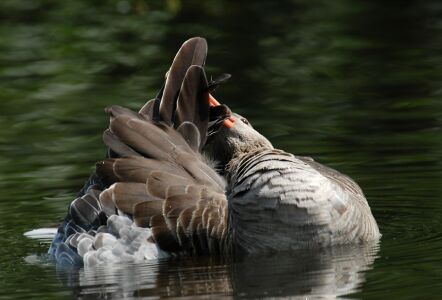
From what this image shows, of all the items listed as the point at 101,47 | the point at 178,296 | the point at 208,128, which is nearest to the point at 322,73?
the point at 101,47

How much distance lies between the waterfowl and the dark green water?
0.68 ft

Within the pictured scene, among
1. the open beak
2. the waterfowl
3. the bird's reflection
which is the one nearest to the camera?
the bird's reflection

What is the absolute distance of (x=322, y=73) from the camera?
62.1ft

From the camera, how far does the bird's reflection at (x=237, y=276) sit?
31.2ft

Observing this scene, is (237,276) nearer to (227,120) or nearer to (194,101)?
(194,101)

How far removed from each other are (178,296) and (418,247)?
222cm

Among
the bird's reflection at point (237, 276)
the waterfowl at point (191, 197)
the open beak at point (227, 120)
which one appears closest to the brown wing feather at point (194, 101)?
the waterfowl at point (191, 197)

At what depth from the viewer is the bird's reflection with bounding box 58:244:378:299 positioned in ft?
31.2

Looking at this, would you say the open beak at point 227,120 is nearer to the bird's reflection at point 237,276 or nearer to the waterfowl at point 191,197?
the waterfowl at point 191,197

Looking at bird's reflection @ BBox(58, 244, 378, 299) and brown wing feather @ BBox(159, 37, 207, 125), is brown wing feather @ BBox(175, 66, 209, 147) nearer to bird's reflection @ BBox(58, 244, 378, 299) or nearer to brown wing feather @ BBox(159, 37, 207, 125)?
brown wing feather @ BBox(159, 37, 207, 125)

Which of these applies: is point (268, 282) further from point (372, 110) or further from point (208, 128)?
point (372, 110)

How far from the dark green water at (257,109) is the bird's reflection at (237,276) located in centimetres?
2

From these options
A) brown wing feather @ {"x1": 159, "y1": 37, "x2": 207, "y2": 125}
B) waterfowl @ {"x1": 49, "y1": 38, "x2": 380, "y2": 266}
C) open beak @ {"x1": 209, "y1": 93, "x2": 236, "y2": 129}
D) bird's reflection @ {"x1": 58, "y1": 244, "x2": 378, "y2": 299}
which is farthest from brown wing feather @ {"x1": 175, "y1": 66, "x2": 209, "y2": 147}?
A: bird's reflection @ {"x1": 58, "y1": 244, "x2": 378, "y2": 299}

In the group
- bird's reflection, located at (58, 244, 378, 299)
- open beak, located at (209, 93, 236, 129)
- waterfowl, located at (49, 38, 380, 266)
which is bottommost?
bird's reflection, located at (58, 244, 378, 299)
